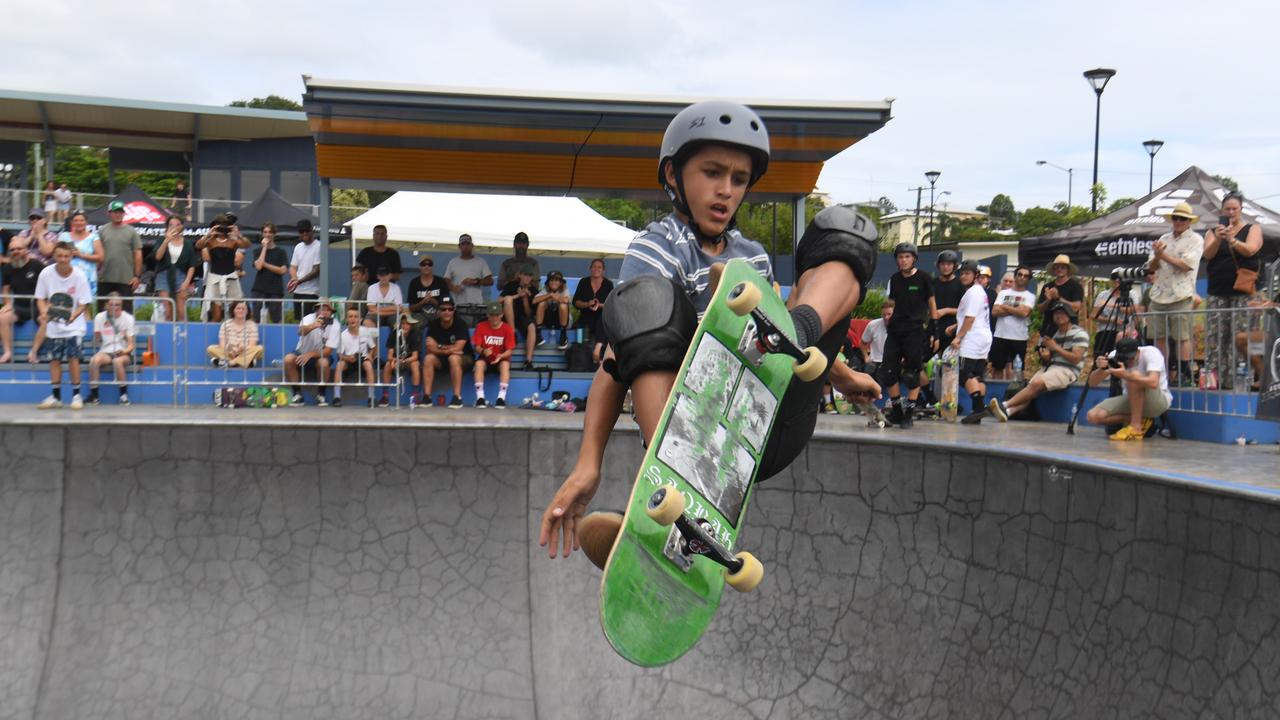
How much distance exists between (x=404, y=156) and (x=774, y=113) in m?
4.01

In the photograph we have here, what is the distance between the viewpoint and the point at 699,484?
3.10 meters

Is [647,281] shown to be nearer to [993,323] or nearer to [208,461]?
[208,461]

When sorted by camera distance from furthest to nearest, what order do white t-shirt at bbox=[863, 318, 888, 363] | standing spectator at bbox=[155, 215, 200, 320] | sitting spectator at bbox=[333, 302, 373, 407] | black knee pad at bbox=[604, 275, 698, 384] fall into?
standing spectator at bbox=[155, 215, 200, 320] < white t-shirt at bbox=[863, 318, 888, 363] < sitting spectator at bbox=[333, 302, 373, 407] < black knee pad at bbox=[604, 275, 698, 384]

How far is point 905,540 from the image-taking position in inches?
230

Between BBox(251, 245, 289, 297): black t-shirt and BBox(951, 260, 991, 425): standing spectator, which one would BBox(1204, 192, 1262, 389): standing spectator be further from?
BBox(251, 245, 289, 297): black t-shirt

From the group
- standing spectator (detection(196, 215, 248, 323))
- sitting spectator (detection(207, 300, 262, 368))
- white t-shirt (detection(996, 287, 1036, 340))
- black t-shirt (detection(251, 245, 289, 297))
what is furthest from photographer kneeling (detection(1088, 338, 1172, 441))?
standing spectator (detection(196, 215, 248, 323))

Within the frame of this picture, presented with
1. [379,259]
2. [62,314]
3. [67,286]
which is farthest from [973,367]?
[67,286]

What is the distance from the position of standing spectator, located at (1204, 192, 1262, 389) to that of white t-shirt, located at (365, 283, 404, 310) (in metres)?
7.19

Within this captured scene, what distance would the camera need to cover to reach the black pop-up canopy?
443 inches

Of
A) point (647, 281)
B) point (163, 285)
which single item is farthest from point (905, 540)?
point (163, 285)

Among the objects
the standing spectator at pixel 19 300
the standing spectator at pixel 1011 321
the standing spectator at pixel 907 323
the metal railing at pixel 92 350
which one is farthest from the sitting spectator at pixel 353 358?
the standing spectator at pixel 1011 321

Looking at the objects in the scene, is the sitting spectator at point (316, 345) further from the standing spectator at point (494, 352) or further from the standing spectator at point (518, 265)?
the standing spectator at point (518, 265)

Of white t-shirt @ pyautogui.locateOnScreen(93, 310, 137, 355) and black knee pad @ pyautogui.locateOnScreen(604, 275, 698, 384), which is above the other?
black knee pad @ pyautogui.locateOnScreen(604, 275, 698, 384)

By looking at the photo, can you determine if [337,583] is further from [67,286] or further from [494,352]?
[67,286]
